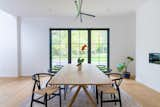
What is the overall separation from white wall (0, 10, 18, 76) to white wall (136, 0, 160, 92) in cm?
503

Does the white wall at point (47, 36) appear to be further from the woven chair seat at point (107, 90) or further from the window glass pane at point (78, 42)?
the woven chair seat at point (107, 90)

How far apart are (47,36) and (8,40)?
164 centimetres

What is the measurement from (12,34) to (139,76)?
17.6 feet

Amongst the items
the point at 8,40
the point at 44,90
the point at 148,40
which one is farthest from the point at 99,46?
the point at 44,90

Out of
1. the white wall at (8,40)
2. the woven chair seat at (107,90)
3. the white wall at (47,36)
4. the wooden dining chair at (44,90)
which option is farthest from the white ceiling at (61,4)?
the woven chair seat at (107,90)

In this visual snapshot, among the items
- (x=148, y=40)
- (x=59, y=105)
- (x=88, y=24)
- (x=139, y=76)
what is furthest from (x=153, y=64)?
(x=88, y=24)

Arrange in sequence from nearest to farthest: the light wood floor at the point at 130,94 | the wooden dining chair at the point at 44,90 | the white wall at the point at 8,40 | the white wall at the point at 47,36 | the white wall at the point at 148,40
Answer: the wooden dining chair at the point at 44,90, the light wood floor at the point at 130,94, the white wall at the point at 148,40, the white wall at the point at 8,40, the white wall at the point at 47,36

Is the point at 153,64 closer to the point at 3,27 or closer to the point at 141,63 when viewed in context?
the point at 141,63

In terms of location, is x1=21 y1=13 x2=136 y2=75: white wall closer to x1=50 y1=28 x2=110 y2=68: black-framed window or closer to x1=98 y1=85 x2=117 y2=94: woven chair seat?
x1=50 y1=28 x2=110 y2=68: black-framed window

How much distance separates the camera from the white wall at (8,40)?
870 centimetres

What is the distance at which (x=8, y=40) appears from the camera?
8.72 m

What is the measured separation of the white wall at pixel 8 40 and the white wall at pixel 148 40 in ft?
16.5

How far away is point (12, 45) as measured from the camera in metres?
8.73

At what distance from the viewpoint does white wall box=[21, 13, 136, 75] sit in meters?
8.98
